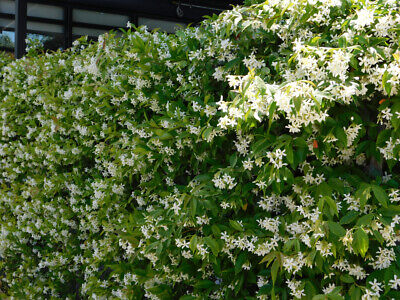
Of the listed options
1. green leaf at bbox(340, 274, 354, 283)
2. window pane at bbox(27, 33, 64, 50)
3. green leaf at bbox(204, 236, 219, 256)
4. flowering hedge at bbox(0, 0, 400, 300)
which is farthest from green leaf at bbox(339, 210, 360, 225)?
window pane at bbox(27, 33, 64, 50)

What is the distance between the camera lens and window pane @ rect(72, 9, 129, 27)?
10.2 meters

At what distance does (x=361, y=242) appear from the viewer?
5.24 ft

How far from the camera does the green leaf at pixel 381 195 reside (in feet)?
5.41

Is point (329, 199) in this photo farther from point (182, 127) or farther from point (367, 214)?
point (182, 127)

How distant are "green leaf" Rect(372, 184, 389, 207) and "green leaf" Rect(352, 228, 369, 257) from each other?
0.44 ft

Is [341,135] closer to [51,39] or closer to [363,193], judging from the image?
[363,193]


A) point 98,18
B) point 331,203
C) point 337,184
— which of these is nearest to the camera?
point 331,203

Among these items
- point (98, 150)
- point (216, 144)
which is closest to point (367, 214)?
point (216, 144)

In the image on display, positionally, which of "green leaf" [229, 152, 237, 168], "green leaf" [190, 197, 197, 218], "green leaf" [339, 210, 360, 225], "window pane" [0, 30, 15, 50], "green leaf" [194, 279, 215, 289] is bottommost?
"green leaf" [194, 279, 215, 289]

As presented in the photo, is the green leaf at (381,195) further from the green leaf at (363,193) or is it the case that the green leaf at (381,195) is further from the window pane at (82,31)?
the window pane at (82,31)

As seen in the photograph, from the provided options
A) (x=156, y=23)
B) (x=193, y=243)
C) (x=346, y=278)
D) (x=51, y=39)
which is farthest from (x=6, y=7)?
(x=346, y=278)

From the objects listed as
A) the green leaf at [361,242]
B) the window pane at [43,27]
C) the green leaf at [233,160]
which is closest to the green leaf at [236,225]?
the green leaf at [233,160]

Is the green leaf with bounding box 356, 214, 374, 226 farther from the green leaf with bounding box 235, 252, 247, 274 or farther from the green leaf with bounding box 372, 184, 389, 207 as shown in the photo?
the green leaf with bounding box 235, 252, 247, 274

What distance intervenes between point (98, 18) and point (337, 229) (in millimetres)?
9830
